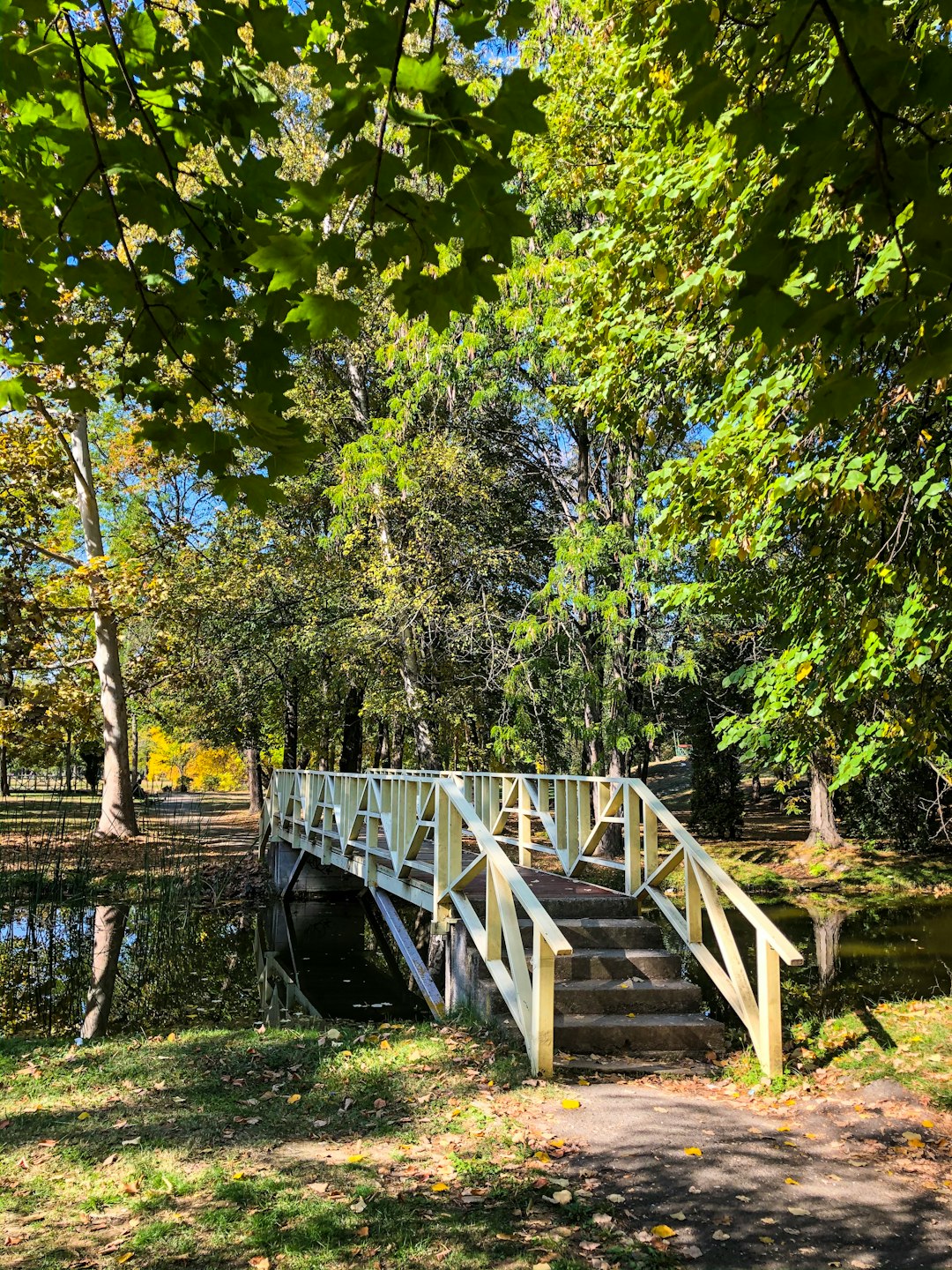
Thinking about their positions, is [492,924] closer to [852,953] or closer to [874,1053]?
[874,1053]

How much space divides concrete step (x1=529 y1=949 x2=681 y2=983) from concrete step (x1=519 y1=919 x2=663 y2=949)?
23 centimetres

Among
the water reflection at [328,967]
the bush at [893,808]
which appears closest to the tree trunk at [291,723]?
the water reflection at [328,967]

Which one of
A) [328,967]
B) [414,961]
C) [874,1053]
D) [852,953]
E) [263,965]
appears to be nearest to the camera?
[874,1053]

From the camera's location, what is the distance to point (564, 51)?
791 centimetres

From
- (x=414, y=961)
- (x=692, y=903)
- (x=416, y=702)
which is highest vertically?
(x=416, y=702)

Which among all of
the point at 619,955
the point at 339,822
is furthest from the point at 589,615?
the point at 619,955

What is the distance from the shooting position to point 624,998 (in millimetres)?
6051

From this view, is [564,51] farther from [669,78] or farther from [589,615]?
[589,615]

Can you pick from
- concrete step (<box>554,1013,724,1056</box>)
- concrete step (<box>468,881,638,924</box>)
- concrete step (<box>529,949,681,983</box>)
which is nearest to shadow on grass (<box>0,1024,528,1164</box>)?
concrete step (<box>554,1013,724,1056</box>)

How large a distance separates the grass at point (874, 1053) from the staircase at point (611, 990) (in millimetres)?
456

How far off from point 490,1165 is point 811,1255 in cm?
138

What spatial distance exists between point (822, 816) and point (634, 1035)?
13.8m

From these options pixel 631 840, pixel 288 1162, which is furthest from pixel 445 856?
pixel 288 1162

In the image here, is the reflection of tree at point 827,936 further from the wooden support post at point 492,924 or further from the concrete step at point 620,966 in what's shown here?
the wooden support post at point 492,924
